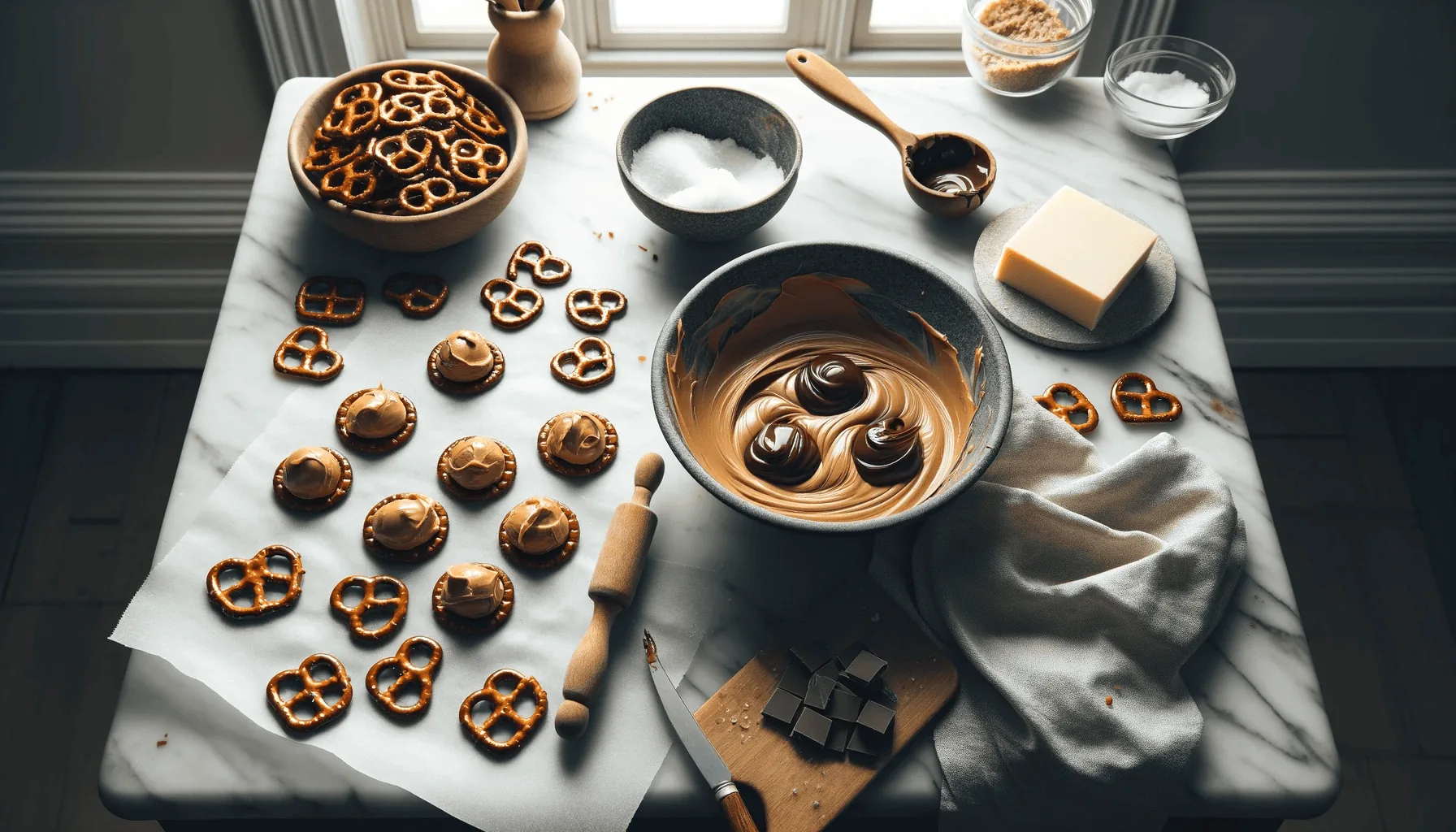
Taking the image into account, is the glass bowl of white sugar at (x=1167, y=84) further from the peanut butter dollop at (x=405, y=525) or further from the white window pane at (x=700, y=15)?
the peanut butter dollop at (x=405, y=525)

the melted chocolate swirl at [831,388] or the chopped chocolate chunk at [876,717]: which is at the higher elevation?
the melted chocolate swirl at [831,388]

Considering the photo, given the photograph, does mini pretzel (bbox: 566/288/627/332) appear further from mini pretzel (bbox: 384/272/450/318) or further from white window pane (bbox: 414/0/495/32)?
white window pane (bbox: 414/0/495/32)

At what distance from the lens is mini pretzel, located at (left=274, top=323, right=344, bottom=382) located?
55.1 inches

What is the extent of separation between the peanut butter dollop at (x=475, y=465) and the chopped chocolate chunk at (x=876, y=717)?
50 centimetres

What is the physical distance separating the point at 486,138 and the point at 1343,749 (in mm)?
1846

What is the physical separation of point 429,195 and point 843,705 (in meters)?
0.81

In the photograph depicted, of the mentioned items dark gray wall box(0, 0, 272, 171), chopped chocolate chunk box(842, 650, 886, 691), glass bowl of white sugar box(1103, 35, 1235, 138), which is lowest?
dark gray wall box(0, 0, 272, 171)

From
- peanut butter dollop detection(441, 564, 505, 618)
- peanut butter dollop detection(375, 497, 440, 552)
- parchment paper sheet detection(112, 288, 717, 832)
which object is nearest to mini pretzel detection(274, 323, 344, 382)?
parchment paper sheet detection(112, 288, 717, 832)

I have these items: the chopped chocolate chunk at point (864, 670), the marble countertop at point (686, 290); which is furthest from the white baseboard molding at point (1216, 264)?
the chopped chocolate chunk at point (864, 670)

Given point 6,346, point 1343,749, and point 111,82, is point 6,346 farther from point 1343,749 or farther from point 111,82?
point 1343,749

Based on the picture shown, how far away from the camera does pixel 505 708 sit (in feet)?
3.78

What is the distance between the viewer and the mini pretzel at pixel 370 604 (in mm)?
1200

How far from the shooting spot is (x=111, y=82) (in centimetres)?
211

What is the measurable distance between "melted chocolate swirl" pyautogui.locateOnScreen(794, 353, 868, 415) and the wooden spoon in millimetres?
351
